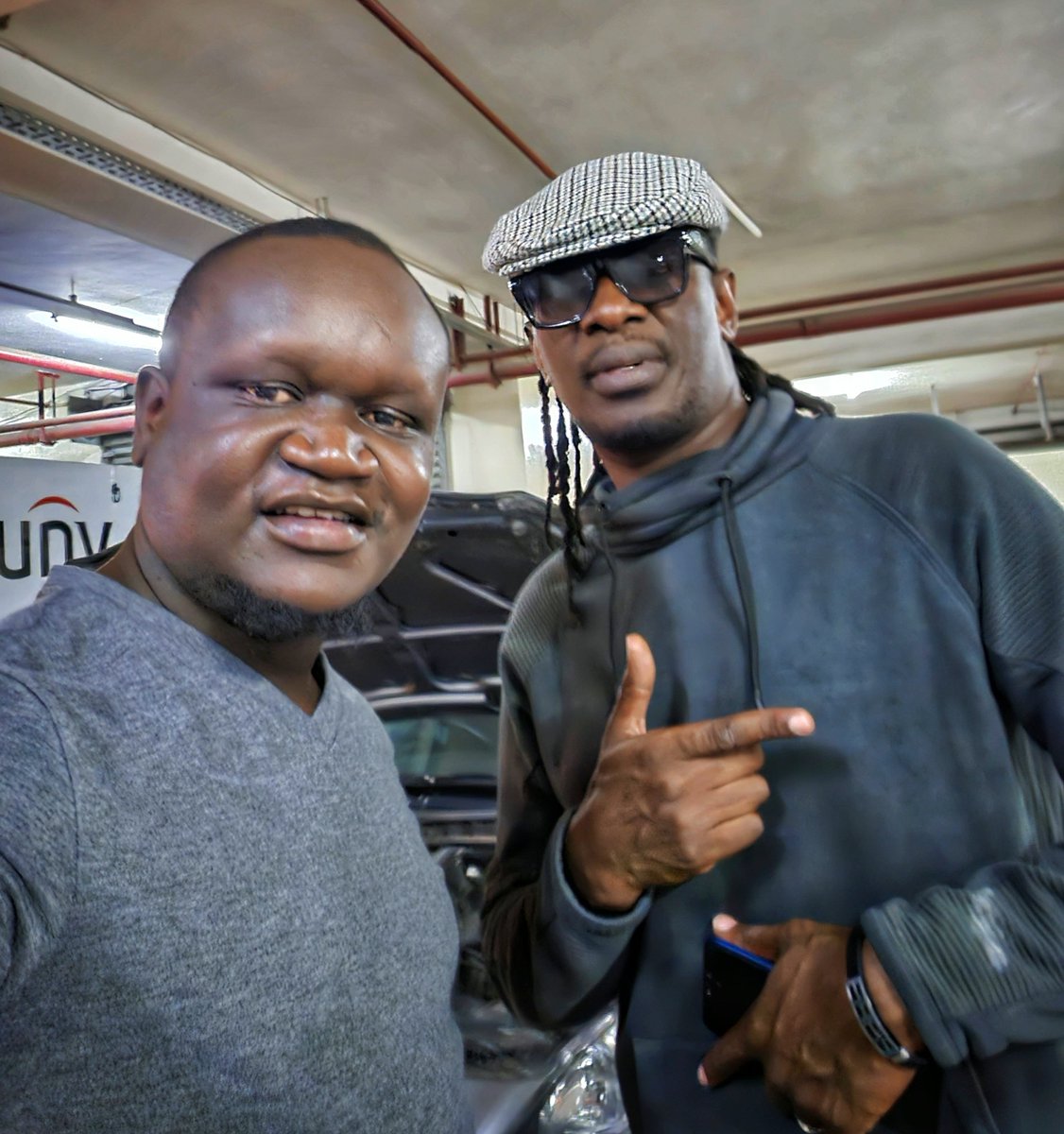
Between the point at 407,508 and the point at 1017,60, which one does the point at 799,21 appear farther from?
the point at 407,508

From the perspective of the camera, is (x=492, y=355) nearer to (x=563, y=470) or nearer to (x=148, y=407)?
(x=563, y=470)

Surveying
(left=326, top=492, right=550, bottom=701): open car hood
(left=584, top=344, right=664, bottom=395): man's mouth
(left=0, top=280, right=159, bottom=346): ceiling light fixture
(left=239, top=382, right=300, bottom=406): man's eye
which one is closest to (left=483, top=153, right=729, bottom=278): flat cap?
(left=584, top=344, right=664, bottom=395): man's mouth

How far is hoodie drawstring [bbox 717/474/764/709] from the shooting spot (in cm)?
113

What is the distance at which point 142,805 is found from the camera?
800 mm

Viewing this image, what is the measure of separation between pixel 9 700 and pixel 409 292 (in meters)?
0.61

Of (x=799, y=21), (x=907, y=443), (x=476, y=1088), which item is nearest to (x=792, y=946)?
(x=907, y=443)

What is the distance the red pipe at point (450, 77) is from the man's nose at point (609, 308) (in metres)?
2.32

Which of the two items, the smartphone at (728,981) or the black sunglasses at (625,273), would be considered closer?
the smartphone at (728,981)

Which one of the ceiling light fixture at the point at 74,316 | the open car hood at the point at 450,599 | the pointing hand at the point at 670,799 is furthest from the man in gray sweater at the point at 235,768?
the ceiling light fixture at the point at 74,316

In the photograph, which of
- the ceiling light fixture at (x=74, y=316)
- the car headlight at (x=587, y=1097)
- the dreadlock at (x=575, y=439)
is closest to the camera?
the dreadlock at (x=575, y=439)

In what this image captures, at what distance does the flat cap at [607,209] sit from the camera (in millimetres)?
1272

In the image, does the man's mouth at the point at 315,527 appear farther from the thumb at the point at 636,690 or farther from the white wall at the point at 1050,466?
the white wall at the point at 1050,466

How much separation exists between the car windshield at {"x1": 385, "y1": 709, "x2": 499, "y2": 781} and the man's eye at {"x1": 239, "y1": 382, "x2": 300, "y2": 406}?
1.82 m

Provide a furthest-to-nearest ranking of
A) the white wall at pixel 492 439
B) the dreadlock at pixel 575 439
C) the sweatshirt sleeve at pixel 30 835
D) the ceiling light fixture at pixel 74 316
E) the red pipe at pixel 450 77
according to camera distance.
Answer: the white wall at pixel 492 439 < the ceiling light fixture at pixel 74 316 < the red pipe at pixel 450 77 < the dreadlock at pixel 575 439 < the sweatshirt sleeve at pixel 30 835
